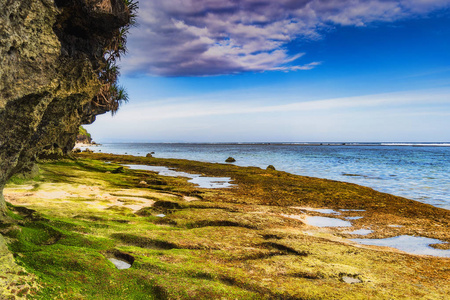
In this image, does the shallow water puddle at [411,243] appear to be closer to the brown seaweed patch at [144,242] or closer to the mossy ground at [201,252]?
the mossy ground at [201,252]

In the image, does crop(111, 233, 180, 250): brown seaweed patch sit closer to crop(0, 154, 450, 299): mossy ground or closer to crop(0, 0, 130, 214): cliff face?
crop(0, 154, 450, 299): mossy ground

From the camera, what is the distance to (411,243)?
7.72m

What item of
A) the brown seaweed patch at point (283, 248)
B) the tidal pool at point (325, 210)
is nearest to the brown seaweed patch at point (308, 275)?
the brown seaweed patch at point (283, 248)

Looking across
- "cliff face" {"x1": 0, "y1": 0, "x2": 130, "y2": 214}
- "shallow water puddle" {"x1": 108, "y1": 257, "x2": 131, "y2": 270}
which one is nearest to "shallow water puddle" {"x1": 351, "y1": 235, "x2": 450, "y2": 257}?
"shallow water puddle" {"x1": 108, "y1": 257, "x2": 131, "y2": 270}

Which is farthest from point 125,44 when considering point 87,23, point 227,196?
point 227,196

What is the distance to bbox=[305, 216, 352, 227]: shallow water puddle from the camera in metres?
9.35

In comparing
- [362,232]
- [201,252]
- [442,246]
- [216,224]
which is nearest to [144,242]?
[201,252]

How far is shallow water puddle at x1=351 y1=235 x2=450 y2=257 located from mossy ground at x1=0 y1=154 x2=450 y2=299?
42 cm

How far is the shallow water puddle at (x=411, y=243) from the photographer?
704cm

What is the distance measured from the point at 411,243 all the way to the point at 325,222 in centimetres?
258

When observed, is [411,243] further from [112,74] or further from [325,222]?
[112,74]

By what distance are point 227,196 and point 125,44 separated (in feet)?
41.3

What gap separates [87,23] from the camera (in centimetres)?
966

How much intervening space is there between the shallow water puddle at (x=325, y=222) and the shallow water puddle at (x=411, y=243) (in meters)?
1.54
